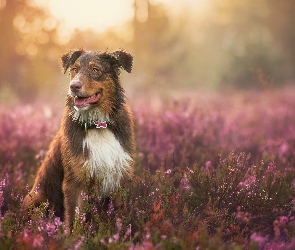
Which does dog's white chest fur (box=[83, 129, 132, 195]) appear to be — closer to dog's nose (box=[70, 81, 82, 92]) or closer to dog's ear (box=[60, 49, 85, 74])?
dog's nose (box=[70, 81, 82, 92])

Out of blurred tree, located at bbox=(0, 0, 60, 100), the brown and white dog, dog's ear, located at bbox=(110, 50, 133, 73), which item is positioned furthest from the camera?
blurred tree, located at bbox=(0, 0, 60, 100)

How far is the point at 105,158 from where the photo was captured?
4773 millimetres

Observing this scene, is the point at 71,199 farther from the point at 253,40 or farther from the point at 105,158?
the point at 253,40

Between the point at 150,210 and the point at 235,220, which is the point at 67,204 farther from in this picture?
the point at 235,220

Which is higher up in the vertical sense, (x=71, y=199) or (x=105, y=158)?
(x=105, y=158)

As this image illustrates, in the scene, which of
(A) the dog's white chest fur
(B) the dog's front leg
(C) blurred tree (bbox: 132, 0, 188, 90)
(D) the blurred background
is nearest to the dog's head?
(A) the dog's white chest fur

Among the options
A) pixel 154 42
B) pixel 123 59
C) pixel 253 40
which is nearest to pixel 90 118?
pixel 123 59

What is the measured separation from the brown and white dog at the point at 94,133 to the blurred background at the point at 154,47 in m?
10.6

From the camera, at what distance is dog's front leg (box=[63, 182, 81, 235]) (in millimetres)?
4723

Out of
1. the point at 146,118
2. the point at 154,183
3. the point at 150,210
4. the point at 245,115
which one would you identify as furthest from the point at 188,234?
the point at 245,115

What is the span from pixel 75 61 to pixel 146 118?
15.7 feet

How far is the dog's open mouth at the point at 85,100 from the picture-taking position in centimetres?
457

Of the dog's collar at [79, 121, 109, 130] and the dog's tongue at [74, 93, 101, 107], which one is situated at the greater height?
the dog's tongue at [74, 93, 101, 107]

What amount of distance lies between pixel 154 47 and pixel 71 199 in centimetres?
2486
